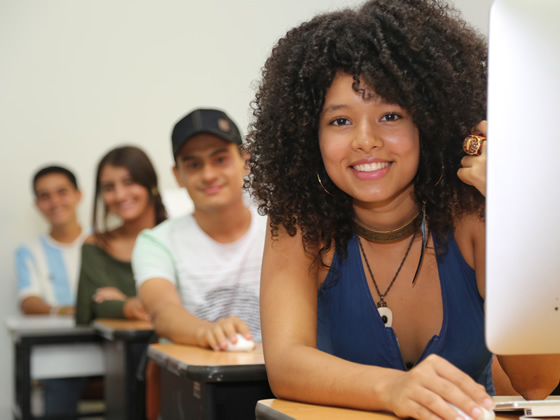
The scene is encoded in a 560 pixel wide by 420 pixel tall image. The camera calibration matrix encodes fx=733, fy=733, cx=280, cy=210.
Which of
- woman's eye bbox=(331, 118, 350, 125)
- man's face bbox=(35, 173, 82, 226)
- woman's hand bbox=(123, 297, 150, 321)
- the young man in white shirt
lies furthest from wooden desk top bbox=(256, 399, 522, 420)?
man's face bbox=(35, 173, 82, 226)

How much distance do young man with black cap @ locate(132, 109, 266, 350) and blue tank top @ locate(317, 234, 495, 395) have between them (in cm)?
77

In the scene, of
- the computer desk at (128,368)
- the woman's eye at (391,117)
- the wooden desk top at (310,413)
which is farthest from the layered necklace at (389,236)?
the computer desk at (128,368)

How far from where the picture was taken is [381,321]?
1191 millimetres

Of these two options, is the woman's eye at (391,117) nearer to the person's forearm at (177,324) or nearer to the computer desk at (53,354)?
the person's forearm at (177,324)

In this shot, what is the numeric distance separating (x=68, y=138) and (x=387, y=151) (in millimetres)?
3433

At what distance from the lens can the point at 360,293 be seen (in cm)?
121

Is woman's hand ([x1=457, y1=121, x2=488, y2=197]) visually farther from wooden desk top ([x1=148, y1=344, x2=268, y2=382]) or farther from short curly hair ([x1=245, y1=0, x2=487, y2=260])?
wooden desk top ([x1=148, y1=344, x2=268, y2=382])

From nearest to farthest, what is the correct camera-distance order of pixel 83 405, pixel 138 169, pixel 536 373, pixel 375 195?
pixel 536 373 → pixel 375 195 → pixel 83 405 → pixel 138 169

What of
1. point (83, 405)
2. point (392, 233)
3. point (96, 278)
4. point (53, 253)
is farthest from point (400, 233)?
point (53, 253)

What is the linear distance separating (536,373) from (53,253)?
346 cm

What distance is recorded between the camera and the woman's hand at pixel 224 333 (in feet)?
5.04

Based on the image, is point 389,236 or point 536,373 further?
point 389,236

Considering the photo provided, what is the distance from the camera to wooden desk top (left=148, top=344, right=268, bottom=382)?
126 centimetres

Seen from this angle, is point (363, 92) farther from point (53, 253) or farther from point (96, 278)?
point (53, 253)
